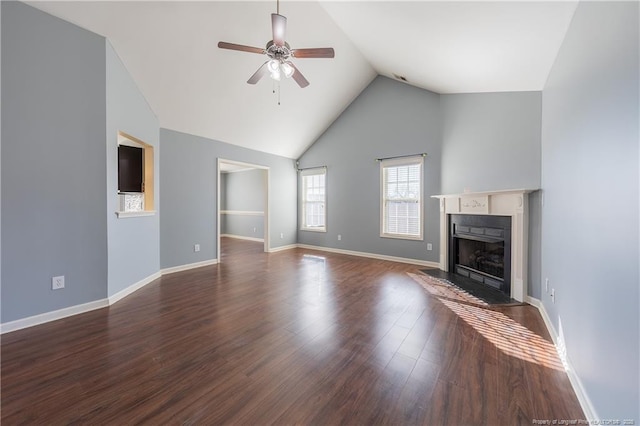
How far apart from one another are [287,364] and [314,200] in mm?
5153

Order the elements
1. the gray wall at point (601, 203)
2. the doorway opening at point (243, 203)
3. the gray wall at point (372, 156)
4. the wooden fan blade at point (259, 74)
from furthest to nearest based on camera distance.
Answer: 1. the doorway opening at point (243, 203)
2. the gray wall at point (372, 156)
3. the wooden fan blade at point (259, 74)
4. the gray wall at point (601, 203)

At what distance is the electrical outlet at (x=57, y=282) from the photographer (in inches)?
98.8

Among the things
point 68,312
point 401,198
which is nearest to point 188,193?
point 68,312

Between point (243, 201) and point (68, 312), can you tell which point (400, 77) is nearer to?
point (68, 312)

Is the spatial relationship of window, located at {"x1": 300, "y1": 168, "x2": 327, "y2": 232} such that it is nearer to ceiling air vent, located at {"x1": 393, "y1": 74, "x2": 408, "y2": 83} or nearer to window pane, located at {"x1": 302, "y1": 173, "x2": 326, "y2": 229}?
window pane, located at {"x1": 302, "y1": 173, "x2": 326, "y2": 229}

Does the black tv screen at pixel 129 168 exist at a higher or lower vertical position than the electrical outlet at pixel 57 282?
higher

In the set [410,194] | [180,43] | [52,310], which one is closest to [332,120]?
[410,194]

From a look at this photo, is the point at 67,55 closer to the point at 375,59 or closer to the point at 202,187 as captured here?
the point at 202,187

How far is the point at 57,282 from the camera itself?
8.32ft

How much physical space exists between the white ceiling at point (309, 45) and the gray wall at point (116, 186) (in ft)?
0.77

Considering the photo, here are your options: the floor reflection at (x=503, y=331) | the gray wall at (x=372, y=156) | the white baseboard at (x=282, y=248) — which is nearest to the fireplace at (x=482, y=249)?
the gray wall at (x=372, y=156)

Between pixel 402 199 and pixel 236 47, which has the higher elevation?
pixel 236 47

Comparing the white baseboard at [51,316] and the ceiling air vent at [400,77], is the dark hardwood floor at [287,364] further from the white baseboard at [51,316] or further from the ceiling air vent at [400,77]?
the ceiling air vent at [400,77]

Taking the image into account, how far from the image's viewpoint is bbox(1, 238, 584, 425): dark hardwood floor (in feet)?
4.50
